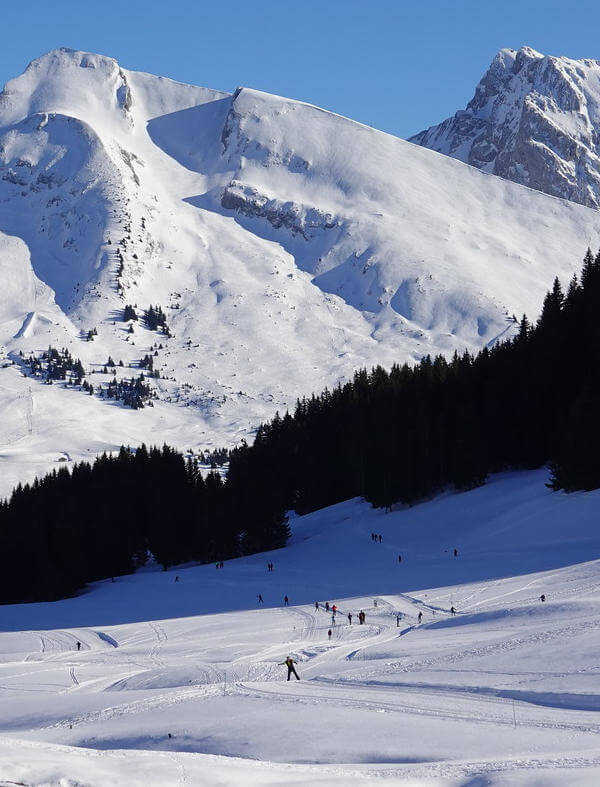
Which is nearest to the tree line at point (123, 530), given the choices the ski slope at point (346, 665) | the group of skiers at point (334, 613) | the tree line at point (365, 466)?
the tree line at point (365, 466)

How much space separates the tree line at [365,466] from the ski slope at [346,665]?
13.9ft

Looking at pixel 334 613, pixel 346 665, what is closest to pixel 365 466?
pixel 334 613

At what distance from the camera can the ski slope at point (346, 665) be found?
18625 millimetres

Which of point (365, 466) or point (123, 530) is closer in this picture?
point (365, 466)

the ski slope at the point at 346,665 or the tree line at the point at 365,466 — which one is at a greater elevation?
the tree line at the point at 365,466

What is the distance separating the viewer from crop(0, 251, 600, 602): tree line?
7775 centimetres

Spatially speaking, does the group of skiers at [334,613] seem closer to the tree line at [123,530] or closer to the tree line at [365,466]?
the tree line at [365,466]

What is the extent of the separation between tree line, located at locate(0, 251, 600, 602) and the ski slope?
4225 millimetres

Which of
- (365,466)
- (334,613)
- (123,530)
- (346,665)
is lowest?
→ (346,665)

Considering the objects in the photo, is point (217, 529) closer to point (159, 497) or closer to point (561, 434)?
point (159, 497)

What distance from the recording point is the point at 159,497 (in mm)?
93188

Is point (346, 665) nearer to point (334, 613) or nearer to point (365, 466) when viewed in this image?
point (334, 613)

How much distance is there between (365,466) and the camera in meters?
90.9

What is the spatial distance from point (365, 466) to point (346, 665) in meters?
55.5
